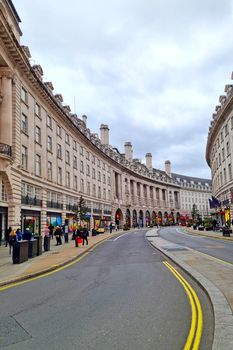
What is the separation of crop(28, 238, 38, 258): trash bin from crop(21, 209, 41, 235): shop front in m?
14.4

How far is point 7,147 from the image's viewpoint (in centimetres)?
2797

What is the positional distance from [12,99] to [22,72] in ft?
12.9

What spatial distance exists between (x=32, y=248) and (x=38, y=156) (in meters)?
21.6

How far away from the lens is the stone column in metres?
29.7

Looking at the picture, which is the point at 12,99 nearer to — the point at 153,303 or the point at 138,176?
the point at 153,303

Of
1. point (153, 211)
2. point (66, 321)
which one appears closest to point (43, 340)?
point (66, 321)

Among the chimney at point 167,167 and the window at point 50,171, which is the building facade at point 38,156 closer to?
the window at point 50,171

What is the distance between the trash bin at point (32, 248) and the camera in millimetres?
19938

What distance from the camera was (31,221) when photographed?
37.4m

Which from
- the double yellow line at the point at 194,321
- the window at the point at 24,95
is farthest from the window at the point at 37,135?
the double yellow line at the point at 194,321

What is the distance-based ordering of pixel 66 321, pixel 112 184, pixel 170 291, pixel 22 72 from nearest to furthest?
1. pixel 66 321
2. pixel 170 291
3. pixel 22 72
4. pixel 112 184

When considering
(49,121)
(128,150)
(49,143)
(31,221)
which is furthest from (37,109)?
(128,150)

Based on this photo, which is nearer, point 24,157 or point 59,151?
point 24,157

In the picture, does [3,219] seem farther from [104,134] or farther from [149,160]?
[149,160]
